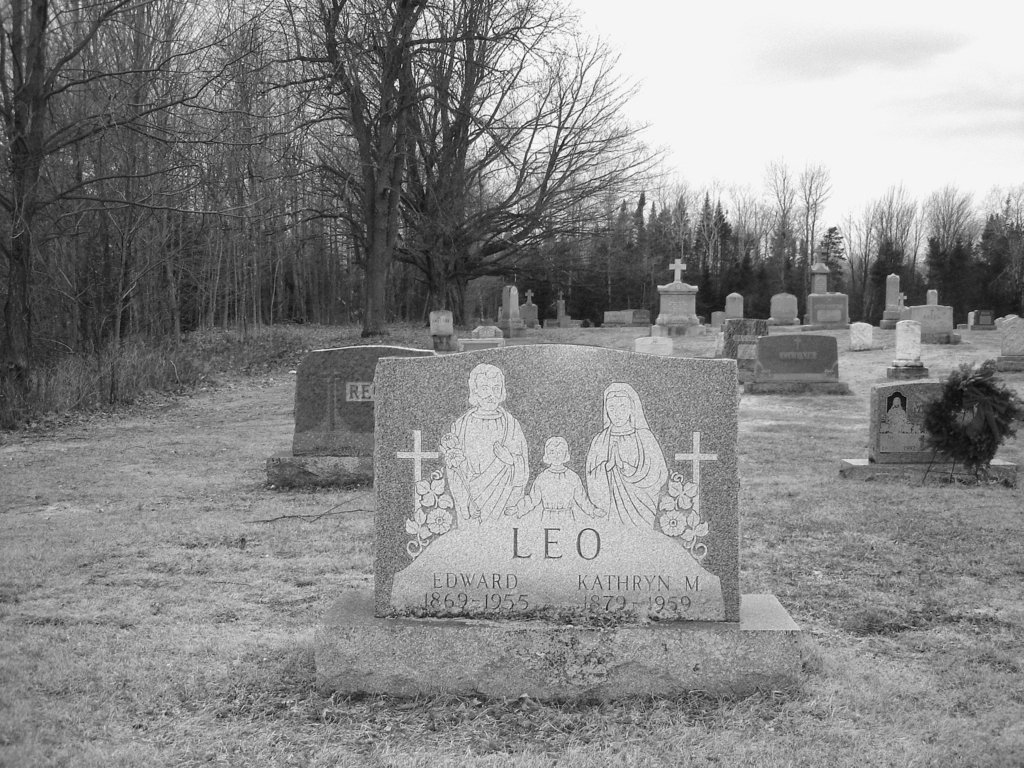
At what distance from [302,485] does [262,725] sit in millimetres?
5540

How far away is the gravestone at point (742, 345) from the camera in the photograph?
19703mm

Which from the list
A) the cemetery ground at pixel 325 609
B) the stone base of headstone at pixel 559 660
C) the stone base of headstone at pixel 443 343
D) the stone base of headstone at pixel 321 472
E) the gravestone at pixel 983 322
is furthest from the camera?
the gravestone at pixel 983 322

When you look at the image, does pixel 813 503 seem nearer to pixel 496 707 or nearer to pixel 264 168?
pixel 496 707

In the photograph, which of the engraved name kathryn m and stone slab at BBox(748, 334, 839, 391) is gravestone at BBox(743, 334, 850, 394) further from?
the engraved name kathryn m

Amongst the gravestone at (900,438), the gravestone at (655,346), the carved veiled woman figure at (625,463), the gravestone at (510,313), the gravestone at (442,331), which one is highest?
the gravestone at (510,313)

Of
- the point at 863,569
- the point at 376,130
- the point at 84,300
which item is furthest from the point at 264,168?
the point at 863,569

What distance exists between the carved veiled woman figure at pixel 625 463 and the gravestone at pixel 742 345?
1547 centimetres

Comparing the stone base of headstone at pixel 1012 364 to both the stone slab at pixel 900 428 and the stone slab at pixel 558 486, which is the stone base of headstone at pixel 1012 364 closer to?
the stone slab at pixel 900 428

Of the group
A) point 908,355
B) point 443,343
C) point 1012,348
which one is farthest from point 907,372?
point 443,343

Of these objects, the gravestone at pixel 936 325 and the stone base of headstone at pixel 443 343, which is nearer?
the stone base of headstone at pixel 443 343

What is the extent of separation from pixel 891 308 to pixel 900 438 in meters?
27.3

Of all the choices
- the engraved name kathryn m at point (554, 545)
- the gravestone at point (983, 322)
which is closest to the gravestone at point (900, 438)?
the engraved name kathryn m at point (554, 545)

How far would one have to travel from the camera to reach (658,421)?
3.91 metres

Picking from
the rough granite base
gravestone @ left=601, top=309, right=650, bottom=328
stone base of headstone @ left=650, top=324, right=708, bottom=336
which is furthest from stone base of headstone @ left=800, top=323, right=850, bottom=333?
the rough granite base
